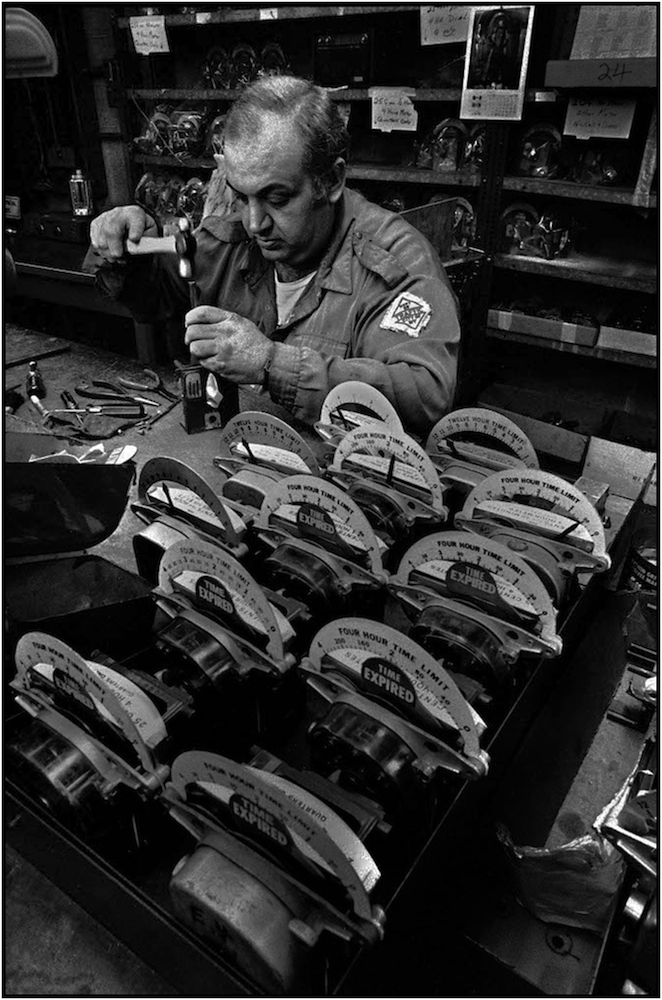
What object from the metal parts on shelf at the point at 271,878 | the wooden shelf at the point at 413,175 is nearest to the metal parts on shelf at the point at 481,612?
the metal parts on shelf at the point at 271,878

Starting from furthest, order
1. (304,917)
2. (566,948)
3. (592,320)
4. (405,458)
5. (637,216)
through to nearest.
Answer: (637,216) < (592,320) < (405,458) < (566,948) < (304,917)

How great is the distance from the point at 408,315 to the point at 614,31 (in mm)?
1601

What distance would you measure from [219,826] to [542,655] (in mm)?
433

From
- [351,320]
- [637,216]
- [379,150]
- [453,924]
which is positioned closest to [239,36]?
[379,150]

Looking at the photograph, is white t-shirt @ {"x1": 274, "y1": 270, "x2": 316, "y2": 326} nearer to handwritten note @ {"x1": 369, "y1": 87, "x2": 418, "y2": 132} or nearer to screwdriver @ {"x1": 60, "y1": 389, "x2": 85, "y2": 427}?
screwdriver @ {"x1": 60, "y1": 389, "x2": 85, "y2": 427}

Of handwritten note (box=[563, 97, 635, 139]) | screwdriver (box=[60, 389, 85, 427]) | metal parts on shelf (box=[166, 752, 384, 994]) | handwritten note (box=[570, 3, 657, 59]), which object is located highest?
handwritten note (box=[570, 3, 657, 59])

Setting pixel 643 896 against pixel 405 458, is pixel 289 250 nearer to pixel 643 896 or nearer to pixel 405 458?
pixel 405 458

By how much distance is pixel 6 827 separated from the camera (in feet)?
2.56

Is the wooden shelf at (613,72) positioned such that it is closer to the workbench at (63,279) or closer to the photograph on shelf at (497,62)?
the photograph on shelf at (497,62)

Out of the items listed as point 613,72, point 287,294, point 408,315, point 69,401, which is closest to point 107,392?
point 69,401

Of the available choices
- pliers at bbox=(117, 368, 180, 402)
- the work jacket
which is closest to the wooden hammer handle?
the work jacket

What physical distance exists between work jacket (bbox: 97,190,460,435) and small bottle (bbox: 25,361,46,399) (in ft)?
1.26

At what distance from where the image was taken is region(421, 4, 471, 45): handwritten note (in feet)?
7.88

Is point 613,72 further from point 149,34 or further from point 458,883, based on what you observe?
point 458,883
